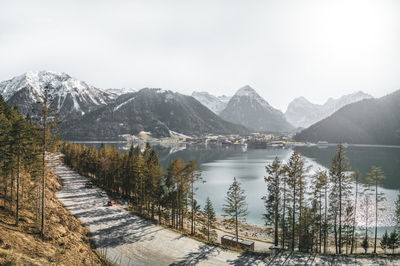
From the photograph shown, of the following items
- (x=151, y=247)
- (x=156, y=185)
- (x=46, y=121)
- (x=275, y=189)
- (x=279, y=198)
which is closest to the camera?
(x=46, y=121)

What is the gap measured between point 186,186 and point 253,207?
39.2 metres

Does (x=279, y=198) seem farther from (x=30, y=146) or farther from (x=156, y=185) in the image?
(x=30, y=146)

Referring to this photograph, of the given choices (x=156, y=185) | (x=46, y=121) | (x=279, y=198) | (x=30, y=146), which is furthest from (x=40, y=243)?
(x=279, y=198)

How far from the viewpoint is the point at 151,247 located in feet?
114

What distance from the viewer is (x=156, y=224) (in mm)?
45344

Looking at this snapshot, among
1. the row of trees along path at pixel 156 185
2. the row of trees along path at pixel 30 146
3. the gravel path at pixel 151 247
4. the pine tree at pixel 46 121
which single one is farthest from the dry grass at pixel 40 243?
the row of trees along path at pixel 156 185

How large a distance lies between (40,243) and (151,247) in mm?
14582

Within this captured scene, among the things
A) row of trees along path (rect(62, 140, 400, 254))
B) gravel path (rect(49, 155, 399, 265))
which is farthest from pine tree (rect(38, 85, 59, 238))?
row of trees along path (rect(62, 140, 400, 254))

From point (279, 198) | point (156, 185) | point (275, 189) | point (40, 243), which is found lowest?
point (40, 243)

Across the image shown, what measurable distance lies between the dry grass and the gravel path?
3185 mm

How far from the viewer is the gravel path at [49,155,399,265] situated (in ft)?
101

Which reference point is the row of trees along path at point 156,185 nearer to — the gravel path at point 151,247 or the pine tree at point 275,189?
the gravel path at point 151,247

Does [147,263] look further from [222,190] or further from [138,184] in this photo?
[222,190]

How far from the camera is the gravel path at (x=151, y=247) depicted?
101ft
